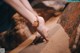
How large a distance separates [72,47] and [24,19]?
370 mm

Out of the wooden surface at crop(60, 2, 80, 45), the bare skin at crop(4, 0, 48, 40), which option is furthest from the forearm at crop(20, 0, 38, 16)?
the wooden surface at crop(60, 2, 80, 45)

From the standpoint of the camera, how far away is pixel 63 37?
4.51 feet

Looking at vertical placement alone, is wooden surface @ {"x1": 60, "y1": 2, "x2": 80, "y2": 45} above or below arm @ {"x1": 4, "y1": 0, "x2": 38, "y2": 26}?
below

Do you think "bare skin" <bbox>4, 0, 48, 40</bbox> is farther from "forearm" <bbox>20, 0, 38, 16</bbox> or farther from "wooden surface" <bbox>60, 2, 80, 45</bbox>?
"wooden surface" <bbox>60, 2, 80, 45</bbox>

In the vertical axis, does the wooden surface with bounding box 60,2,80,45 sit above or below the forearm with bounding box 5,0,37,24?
below

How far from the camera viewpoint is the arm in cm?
137

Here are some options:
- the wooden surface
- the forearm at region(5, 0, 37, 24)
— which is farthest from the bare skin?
the wooden surface

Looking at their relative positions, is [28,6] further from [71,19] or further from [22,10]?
[71,19]

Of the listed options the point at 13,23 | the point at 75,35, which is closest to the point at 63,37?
the point at 75,35

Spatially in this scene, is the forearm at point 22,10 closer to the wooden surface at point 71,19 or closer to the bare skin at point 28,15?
the bare skin at point 28,15

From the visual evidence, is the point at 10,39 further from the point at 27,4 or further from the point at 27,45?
the point at 27,4

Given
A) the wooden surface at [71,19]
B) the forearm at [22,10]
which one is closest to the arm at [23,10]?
the forearm at [22,10]

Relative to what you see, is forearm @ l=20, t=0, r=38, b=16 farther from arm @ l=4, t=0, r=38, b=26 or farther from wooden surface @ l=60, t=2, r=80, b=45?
wooden surface @ l=60, t=2, r=80, b=45

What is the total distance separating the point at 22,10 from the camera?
138cm
